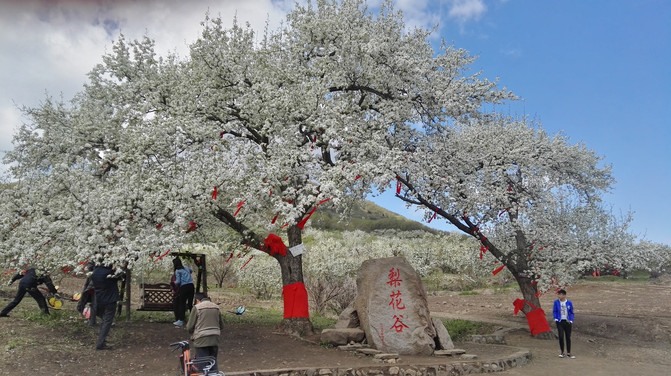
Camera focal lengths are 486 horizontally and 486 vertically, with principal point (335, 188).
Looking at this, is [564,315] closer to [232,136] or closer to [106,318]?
[232,136]

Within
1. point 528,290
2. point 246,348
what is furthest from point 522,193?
point 246,348

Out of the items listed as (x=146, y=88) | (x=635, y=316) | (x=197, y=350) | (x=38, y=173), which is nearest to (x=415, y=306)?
(x=197, y=350)

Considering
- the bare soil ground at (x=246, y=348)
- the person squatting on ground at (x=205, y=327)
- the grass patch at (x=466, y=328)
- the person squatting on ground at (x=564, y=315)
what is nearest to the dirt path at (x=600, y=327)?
the bare soil ground at (x=246, y=348)

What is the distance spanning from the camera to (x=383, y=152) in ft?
42.4

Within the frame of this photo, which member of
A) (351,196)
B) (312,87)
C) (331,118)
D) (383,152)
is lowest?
(351,196)

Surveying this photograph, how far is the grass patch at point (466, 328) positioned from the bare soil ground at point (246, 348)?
943mm

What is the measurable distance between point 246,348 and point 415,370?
432 centimetres

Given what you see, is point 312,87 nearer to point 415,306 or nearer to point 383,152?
point 383,152

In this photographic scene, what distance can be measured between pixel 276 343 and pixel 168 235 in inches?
167

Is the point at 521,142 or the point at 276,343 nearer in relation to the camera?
the point at 276,343

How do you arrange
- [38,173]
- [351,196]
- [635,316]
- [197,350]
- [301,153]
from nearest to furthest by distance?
[197,350] → [301,153] → [38,173] → [351,196] → [635,316]

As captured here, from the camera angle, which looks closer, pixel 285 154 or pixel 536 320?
pixel 285 154

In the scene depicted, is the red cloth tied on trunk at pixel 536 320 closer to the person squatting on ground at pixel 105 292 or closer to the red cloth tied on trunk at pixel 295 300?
the red cloth tied on trunk at pixel 295 300

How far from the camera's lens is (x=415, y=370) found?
11070mm
